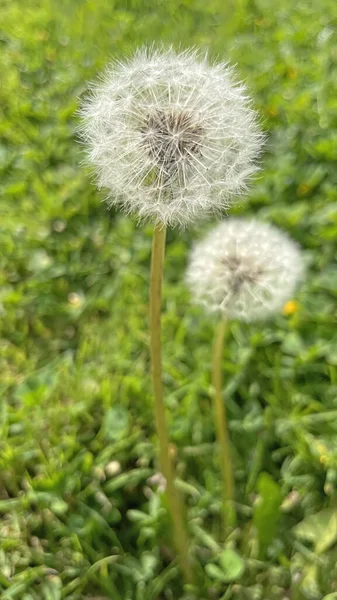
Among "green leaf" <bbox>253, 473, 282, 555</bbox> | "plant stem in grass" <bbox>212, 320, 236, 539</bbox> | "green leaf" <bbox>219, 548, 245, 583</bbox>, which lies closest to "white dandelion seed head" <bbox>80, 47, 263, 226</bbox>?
"plant stem in grass" <bbox>212, 320, 236, 539</bbox>

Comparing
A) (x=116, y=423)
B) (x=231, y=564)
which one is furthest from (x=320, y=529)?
(x=116, y=423)

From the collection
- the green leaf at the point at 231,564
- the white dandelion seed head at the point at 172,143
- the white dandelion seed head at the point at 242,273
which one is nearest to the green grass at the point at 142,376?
the green leaf at the point at 231,564

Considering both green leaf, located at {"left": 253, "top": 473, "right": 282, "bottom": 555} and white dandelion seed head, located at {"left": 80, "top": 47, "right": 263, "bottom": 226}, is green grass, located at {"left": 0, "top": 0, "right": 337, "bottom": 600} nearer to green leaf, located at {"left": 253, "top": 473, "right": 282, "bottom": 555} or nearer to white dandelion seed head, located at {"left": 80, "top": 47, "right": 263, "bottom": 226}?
green leaf, located at {"left": 253, "top": 473, "right": 282, "bottom": 555}

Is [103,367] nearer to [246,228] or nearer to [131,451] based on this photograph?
[131,451]

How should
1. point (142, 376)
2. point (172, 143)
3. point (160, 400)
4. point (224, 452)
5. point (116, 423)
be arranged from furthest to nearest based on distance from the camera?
point (142, 376), point (116, 423), point (224, 452), point (160, 400), point (172, 143)

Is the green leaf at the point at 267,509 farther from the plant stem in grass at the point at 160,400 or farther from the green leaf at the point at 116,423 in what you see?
the green leaf at the point at 116,423

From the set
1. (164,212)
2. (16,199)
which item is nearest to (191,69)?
(164,212)

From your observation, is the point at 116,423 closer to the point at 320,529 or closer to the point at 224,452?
the point at 224,452
